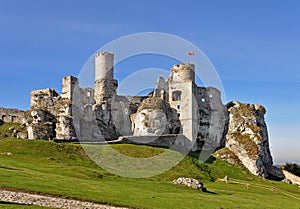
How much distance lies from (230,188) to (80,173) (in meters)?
23.0

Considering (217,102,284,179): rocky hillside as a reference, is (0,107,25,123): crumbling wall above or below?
above

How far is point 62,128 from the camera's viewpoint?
79.8m

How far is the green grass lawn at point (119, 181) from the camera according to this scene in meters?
37.3

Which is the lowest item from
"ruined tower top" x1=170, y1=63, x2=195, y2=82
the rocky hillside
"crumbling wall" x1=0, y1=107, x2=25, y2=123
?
the rocky hillside

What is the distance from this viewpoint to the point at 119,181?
164ft

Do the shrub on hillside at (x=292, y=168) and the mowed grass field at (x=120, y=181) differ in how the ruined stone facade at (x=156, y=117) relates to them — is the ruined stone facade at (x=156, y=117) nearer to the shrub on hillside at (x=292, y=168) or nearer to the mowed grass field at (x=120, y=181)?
the shrub on hillside at (x=292, y=168)

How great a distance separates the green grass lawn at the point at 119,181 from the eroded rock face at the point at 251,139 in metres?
3.91

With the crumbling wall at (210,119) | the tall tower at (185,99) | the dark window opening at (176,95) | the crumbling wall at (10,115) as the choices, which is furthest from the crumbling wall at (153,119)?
the crumbling wall at (10,115)

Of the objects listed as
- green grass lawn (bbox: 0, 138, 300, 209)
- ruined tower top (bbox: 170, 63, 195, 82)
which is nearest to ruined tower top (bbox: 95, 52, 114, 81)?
ruined tower top (bbox: 170, 63, 195, 82)

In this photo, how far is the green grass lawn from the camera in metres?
37.3

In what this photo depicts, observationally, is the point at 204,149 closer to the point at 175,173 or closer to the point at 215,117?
the point at 215,117

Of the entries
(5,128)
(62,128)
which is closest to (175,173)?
(62,128)

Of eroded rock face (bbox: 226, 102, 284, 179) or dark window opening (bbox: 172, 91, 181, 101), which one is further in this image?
dark window opening (bbox: 172, 91, 181, 101)

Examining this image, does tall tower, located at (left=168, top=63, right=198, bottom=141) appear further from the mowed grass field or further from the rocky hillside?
the mowed grass field
